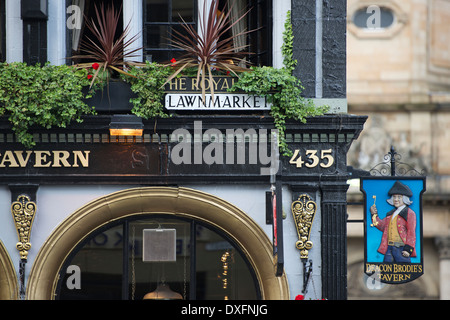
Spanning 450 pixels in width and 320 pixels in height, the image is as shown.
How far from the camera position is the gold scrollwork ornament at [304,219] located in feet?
51.8

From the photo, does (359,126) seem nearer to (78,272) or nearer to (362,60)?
(78,272)

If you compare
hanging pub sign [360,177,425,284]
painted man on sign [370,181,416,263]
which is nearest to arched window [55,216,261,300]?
hanging pub sign [360,177,425,284]

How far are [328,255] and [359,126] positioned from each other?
2.13m

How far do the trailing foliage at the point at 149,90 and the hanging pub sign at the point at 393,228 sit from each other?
11.8 feet

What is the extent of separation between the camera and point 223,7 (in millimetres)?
16922

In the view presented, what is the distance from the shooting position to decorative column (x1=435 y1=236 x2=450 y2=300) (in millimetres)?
34469

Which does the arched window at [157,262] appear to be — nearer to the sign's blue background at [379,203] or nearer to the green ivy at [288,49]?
the sign's blue background at [379,203]

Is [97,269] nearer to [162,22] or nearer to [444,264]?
[162,22]

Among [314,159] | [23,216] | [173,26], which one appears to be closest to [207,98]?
[173,26]

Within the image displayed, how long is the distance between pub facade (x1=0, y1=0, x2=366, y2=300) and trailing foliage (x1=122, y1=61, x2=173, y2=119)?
0.54 feet

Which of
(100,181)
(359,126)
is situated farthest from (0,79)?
(359,126)

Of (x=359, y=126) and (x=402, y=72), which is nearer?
(x=359, y=126)

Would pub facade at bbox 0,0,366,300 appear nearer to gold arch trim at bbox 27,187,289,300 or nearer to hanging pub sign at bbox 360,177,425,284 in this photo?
gold arch trim at bbox 27,187,289,300

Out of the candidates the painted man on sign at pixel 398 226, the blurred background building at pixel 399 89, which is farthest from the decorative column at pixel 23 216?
the blurred background building at pixel 399 89
